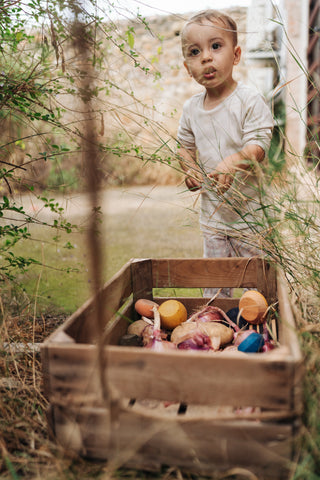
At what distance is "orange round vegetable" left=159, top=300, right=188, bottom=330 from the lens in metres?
→ 1.26

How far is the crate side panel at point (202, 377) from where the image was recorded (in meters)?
0.74

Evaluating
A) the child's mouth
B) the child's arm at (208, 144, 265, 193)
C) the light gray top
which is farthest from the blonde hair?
the child's arm at (208, 144, 265, 193)

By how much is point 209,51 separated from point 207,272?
833mm

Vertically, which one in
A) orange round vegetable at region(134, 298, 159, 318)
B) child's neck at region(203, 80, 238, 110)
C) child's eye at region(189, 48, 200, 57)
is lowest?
orange round vegetable at region(134, 298, 159, 318)

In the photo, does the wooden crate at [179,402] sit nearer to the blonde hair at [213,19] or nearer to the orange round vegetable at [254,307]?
the orange round vegetable at [254,307]

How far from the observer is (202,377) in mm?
762

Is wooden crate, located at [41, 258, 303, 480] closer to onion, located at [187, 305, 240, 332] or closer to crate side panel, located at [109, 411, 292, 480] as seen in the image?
crate side panel, located at [109, 411, 292, 480]

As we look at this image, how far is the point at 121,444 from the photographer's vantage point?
80 cm

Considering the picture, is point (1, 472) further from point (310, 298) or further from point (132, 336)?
point (310, 298)

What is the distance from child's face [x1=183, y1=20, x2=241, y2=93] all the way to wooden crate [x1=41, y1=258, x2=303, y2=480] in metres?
1.12

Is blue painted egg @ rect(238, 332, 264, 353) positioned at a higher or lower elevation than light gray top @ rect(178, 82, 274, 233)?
lower

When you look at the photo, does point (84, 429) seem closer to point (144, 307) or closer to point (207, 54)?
point (144, 307)

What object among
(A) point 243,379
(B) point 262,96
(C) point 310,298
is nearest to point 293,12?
(B) point 262,96

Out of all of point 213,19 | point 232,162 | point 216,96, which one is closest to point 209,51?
point 213,19
